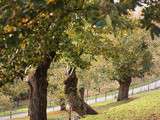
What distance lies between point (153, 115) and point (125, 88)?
3365cm

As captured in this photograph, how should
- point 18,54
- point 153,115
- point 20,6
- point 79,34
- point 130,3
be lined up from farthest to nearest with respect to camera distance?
point 153,115 < point 79,34 < point 18,54 < point 130,3 < point 20,6

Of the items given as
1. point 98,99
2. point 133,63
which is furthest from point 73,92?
point 98,99

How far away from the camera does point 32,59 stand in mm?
15828

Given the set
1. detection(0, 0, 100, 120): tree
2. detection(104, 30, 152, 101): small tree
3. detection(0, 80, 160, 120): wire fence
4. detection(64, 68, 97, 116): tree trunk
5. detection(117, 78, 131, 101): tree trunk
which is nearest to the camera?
detection(0, 0, 100, 120): tree

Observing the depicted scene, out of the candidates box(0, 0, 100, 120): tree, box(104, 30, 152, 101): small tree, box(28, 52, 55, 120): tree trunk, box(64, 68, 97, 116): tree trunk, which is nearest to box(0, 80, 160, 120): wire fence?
box(104, 30, 152, 101): small tree

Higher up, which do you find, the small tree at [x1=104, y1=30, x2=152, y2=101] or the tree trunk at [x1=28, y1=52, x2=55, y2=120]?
the small tree at [x1=104, y1=30, x2=152, y2=101]

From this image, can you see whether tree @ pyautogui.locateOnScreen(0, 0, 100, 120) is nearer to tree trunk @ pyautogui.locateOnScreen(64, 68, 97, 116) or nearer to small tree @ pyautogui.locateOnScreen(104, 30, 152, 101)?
tree trunk @ pyautogui.locateOnScreen(64, 68, 97, 116)

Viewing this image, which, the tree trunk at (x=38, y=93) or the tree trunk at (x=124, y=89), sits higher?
the tree trunk at (x=124, y=89)

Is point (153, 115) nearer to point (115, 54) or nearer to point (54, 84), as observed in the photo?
point (115, 54)

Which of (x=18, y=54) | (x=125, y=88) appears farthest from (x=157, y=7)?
(x=125, y=88)

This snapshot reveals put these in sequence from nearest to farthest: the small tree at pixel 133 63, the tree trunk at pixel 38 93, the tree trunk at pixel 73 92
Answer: the tree trunk at pixel 38 93, the tree trunk at pixel 73 92, the small tree at pixel 133 63

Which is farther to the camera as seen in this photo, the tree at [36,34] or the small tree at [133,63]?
the small tree at [133,63]

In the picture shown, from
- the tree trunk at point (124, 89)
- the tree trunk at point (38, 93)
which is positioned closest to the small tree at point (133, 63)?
the tree trunk at point (124, 89)

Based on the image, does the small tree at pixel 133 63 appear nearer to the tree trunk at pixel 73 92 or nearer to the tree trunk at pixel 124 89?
the tree trunk at pixel 124 89
